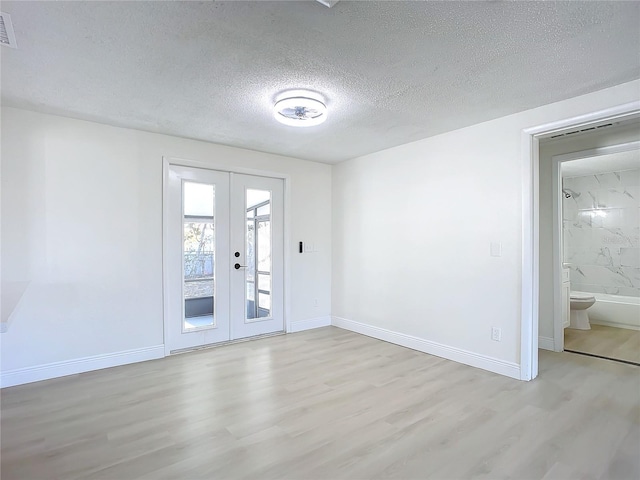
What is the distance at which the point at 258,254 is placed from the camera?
4543mm

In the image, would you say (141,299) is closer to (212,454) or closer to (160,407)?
(160,407)

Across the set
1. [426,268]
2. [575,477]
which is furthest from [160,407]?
[426,268]

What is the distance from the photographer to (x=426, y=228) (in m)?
3.94

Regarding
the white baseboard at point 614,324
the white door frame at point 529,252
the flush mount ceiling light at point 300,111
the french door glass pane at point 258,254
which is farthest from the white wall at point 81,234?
the white baseboard at point 614,324

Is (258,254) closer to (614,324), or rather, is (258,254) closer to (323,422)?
(323,422)

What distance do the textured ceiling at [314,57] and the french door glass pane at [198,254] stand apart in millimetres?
1000

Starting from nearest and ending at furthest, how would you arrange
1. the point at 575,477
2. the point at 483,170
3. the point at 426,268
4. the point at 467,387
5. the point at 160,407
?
the point at 575,477 → the point at 160,407 → the point at 467,387 → the point at 483,170 → the point at 426,268

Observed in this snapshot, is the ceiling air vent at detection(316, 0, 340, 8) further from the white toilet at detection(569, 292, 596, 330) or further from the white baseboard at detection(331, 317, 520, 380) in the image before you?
the white toilet at detection(569, 292, 596, 330)

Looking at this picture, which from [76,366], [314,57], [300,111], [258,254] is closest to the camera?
[314,57]

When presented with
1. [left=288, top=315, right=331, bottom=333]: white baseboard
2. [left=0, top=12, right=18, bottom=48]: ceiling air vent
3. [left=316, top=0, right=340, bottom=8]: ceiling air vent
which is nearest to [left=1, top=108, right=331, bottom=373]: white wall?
[left=0, top=12, right=18, bottom=48]: ceiling air vent

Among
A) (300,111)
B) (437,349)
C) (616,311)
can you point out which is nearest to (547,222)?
(437,349)

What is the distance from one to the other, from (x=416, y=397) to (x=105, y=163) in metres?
3.58

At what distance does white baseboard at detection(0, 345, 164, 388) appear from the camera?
9.86 feet

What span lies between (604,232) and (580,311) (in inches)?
67.9
